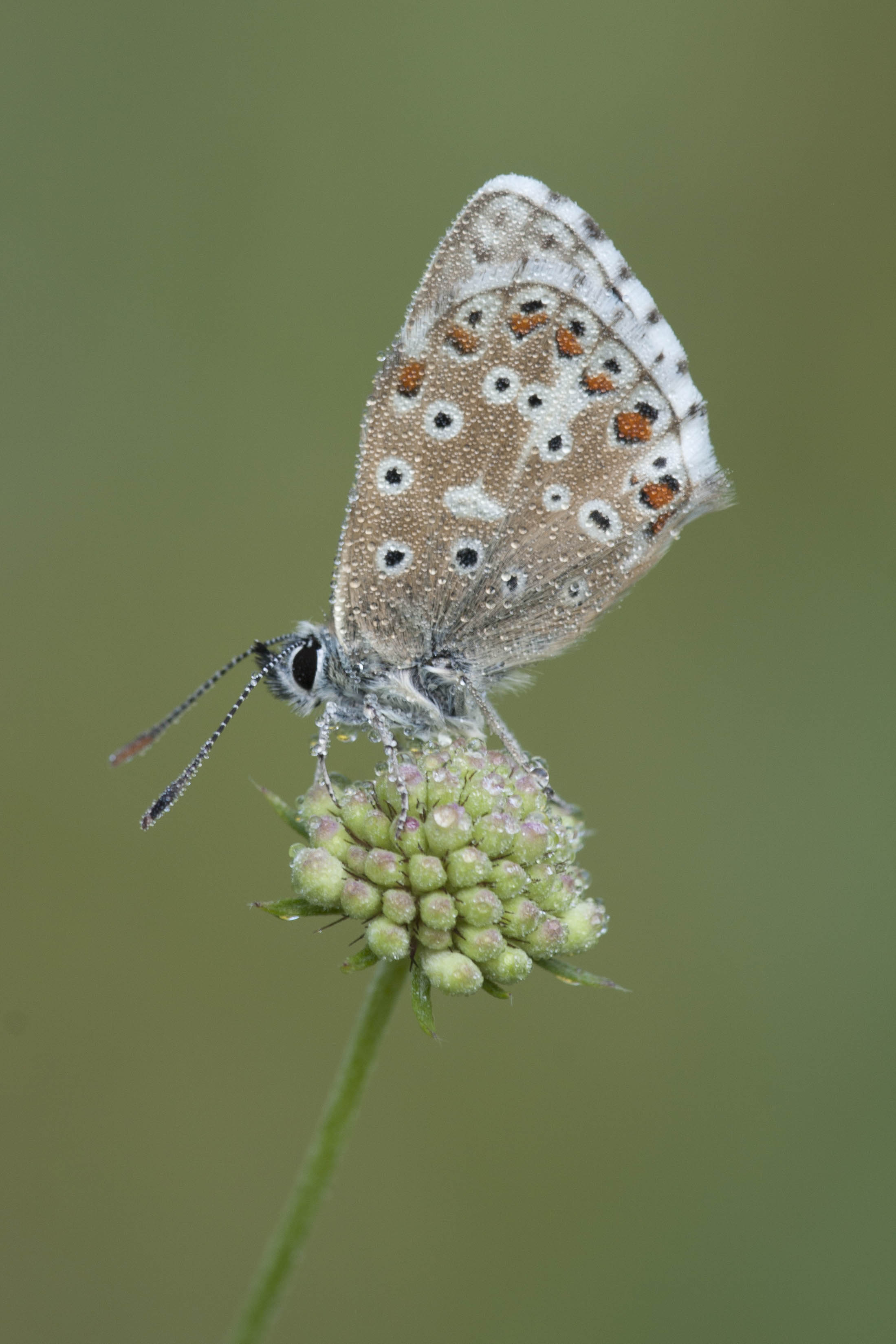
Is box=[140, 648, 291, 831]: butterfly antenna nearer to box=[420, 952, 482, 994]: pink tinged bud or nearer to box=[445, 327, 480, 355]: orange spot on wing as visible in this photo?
box=[420, 952, 482, 994]: pink tinged bud

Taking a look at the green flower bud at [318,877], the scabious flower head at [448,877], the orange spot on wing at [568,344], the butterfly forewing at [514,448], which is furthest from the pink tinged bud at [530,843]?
the orange spot on wing at [568,344]

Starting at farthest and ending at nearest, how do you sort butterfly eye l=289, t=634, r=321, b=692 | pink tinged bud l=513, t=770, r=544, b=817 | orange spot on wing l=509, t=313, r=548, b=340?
orange spot on wing l=509, t=313, r=548, b=340 < butterfly eye l=289, t=634, r=321, b=692 < pink tinged bud l=513, t=770, r=544, b=817

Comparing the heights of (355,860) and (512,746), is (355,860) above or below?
below

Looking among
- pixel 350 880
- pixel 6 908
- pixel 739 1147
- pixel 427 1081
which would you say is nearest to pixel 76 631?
pixel 6 908

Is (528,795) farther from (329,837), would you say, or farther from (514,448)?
(514,448)

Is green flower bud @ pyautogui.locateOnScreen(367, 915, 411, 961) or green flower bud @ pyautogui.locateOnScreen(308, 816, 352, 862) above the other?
green flower bud @ pyautogui.locateOnScreen(308, 816, 352, 862)

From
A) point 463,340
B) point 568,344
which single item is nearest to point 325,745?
point 463,340

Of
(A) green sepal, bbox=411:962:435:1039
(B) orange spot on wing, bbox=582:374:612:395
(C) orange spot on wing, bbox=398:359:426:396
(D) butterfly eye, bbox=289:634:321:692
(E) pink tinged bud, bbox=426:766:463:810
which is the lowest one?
(A) green sepal, bbox=411:962:435:1039

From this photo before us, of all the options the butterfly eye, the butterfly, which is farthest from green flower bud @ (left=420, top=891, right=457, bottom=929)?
the butterfly eye
